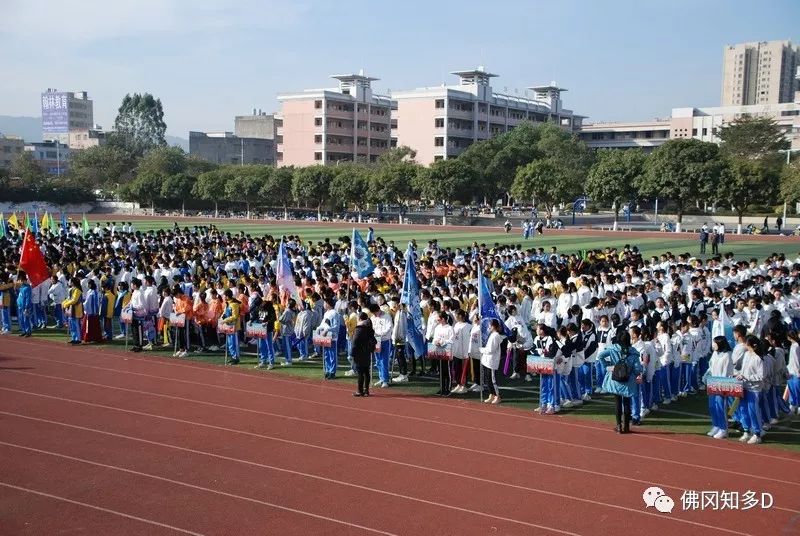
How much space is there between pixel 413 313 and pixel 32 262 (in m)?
9.85

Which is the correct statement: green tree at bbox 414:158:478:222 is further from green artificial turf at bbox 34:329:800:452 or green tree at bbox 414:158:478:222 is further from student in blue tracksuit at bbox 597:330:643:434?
student in blue tracksuit at bbox 597:330:643:434

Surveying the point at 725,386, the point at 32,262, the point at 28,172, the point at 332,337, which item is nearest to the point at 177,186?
the point at 28,172

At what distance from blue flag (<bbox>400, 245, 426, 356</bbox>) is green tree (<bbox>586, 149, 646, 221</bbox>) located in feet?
157

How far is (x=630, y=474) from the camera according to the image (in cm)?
902

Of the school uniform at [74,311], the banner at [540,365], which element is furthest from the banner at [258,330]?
the banner at [540,365]

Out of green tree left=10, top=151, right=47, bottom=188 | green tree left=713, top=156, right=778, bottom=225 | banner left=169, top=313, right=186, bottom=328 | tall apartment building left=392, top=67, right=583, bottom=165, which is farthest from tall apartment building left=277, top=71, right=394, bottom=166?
banner left=169, top=313, right=186, bottom=328

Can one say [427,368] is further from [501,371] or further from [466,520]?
[466,520]

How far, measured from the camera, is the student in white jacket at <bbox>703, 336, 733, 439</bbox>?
33.9 ft

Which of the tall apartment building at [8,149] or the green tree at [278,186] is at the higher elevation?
the tall apartment building at [8,149]

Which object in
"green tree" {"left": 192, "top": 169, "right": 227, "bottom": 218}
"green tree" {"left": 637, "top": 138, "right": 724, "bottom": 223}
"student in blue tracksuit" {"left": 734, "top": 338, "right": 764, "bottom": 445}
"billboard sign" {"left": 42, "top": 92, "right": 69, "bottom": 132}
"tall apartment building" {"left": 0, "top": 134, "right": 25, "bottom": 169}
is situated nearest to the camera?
"student in blue tracksuit" {"left": 734, "top": 338, "right": 764, "bottom": 445}

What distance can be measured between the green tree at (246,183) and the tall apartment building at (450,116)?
2547cm

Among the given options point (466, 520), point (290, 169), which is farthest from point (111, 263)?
point (290, 169)

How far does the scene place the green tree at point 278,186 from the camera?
74312 mm

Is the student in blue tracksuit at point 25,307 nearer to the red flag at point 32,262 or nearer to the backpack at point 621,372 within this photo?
the red flag at point 32,262
